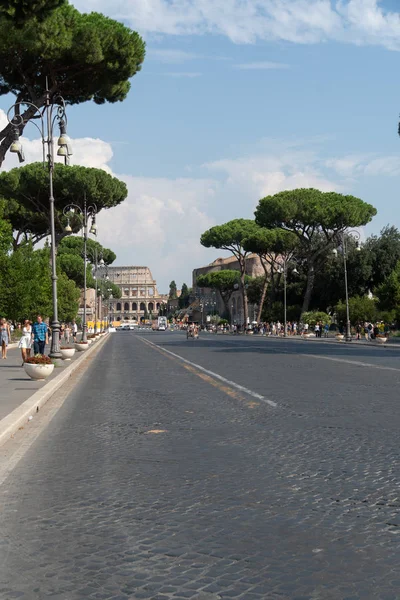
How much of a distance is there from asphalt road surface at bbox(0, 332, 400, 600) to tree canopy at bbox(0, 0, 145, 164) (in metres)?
23.8

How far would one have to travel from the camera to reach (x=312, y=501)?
599 cm

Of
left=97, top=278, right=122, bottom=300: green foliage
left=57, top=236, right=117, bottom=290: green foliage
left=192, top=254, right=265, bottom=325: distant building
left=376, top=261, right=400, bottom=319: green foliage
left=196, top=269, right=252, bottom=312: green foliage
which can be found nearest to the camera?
left=376, top=261, right=400, bottom=319: green foliage

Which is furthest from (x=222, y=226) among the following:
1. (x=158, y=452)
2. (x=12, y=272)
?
(x=158, y=452)

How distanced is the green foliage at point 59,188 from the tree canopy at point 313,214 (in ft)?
61.5

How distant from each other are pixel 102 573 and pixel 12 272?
47.3 metres

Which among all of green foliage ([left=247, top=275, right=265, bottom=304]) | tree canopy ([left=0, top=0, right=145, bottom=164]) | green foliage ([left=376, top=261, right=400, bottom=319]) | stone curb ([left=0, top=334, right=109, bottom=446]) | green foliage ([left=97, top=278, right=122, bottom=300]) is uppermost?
tree canopy ([left=0, top=0, right=145, bottom=164])

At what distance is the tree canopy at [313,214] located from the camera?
71.9 m

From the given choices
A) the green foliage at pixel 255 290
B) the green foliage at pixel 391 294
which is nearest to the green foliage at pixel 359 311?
the green foliage at pixel 391 294

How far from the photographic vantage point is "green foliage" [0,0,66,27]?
11.3 m

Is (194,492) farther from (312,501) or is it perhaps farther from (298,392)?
(298,392)

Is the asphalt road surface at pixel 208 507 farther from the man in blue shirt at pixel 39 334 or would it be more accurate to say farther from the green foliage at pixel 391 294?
the green foliage at pixel 391 294

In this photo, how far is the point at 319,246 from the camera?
76.7m

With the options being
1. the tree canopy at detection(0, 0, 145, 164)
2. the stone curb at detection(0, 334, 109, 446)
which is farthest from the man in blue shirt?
the tree canopy at detection(0, 0, 145, 164)

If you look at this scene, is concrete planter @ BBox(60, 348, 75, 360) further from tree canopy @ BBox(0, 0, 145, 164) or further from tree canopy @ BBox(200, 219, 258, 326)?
tree canopy @ BBox(200, 219, 258, 326)
